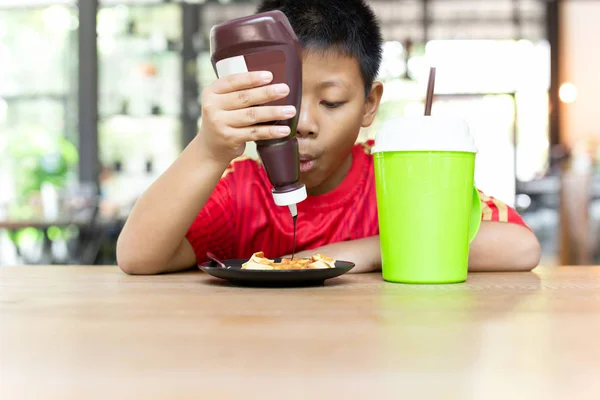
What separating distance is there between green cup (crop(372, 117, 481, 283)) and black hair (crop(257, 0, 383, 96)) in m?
0.44

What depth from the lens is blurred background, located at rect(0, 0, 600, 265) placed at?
184 inches

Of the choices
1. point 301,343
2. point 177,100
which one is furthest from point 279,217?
point 177,100

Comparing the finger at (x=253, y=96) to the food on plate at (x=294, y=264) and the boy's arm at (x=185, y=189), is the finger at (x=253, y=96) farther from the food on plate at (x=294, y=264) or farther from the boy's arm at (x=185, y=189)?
the food on plate at (x=294, y=264)

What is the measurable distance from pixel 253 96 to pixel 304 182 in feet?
1.70

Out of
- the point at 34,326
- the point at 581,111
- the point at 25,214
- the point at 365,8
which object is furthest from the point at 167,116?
the point at 581,111

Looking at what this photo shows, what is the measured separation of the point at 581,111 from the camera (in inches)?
317

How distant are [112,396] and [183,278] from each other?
1.83 feet

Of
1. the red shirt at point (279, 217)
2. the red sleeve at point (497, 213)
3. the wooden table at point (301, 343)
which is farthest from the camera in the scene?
the red shirt at point (279, 217)

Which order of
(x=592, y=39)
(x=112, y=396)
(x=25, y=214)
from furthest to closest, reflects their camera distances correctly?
(x=592, y=39) → (x=25, y=214) → (x=112, y=396)

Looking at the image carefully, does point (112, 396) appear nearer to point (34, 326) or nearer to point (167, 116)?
point (34, 326)

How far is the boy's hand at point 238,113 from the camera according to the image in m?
0.76

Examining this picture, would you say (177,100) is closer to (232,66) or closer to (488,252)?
(488,252)

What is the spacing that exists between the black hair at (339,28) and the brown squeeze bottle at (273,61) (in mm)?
435

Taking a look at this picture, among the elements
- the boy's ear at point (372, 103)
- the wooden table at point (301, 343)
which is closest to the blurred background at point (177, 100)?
the boy's ear at point (372, 103)
